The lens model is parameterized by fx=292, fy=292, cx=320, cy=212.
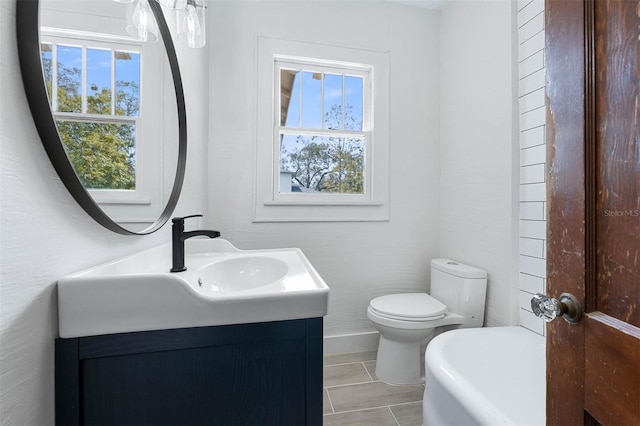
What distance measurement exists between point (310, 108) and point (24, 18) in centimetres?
179

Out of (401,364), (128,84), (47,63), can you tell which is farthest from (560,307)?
(401,364)

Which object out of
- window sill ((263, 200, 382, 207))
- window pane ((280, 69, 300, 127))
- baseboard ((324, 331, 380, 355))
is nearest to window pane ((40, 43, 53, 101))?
window sill ((263, 200, 382, 207))

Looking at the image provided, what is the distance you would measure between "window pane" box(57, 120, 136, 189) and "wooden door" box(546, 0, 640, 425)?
3.28 ft

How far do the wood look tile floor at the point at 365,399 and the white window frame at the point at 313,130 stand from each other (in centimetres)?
103

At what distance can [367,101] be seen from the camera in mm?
2268

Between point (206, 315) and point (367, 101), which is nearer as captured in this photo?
point (206, 315)

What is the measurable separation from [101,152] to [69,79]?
0.18 metres

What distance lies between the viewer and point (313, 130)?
2174mm

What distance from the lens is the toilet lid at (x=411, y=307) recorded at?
172 centimetres

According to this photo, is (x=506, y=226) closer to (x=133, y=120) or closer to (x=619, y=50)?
(x=619, y=50)

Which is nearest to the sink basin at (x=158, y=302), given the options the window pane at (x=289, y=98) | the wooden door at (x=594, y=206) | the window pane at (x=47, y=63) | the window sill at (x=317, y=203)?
the window pane at (x=47, y=63)

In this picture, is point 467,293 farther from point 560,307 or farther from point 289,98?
point 289,98

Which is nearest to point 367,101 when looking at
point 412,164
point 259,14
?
point 412,164

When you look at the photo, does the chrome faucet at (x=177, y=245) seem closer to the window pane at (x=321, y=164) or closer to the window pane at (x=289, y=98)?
the window pane at (x=321, y=164)
